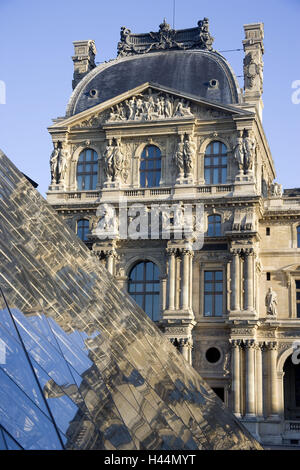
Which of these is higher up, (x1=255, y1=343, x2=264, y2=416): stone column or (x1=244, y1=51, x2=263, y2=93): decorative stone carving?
(x1=244, y1=51, x2=263, y2=93): decorative stone carving

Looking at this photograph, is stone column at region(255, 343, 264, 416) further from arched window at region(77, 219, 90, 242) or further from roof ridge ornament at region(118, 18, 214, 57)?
roof ridge ornament at region(118, 18, 214, 57)

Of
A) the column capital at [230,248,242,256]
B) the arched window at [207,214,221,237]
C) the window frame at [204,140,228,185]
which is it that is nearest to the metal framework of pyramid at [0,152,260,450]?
the column capital at [230,248,242,256]

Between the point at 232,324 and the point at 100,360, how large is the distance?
22327mm

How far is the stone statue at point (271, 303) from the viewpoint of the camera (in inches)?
1521

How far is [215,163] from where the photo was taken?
133ft

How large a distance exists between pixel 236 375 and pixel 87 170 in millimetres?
14257

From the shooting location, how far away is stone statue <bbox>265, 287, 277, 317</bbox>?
38.6m

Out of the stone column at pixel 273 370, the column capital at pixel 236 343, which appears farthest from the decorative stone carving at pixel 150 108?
the stone column at pixel 273 370

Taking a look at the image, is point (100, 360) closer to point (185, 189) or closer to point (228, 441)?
point (228, 441)

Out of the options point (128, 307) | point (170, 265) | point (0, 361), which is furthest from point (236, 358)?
point (0, 361)

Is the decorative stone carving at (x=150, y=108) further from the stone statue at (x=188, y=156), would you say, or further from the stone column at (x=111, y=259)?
the stone column at (x=111, y=259)

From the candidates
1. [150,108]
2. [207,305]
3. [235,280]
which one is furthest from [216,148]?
[207,305]

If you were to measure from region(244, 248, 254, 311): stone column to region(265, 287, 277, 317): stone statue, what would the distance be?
1548 millimetres

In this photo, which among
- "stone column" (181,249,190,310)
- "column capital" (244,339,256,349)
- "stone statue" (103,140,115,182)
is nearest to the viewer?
"column capital" (244,339,256,349)
